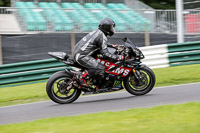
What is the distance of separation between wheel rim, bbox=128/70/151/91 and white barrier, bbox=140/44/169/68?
378 cm

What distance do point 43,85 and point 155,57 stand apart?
11.9 ft

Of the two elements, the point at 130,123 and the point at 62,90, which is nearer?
the point at 130,123

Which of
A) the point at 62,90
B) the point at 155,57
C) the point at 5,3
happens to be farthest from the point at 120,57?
the point at 5,3

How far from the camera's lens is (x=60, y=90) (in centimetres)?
739

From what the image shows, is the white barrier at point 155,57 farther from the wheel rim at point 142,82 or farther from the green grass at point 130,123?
the green grass at point 130,123

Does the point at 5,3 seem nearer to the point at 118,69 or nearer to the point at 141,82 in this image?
the point at 118,69

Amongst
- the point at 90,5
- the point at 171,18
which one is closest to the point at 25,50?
the point at 171,18

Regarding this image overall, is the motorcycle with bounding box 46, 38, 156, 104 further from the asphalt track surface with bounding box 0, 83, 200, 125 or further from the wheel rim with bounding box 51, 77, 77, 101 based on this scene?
the asphalt track surface with bounding box 0, 83, 200, 125

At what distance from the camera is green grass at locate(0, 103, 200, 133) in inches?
181

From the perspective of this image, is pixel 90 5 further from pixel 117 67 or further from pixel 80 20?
pixel 117 67

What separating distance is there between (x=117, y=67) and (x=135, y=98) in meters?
0.74

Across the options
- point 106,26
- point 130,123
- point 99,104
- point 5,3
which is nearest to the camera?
point 130,123

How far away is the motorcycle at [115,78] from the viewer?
7.40 m

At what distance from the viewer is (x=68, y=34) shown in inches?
495
